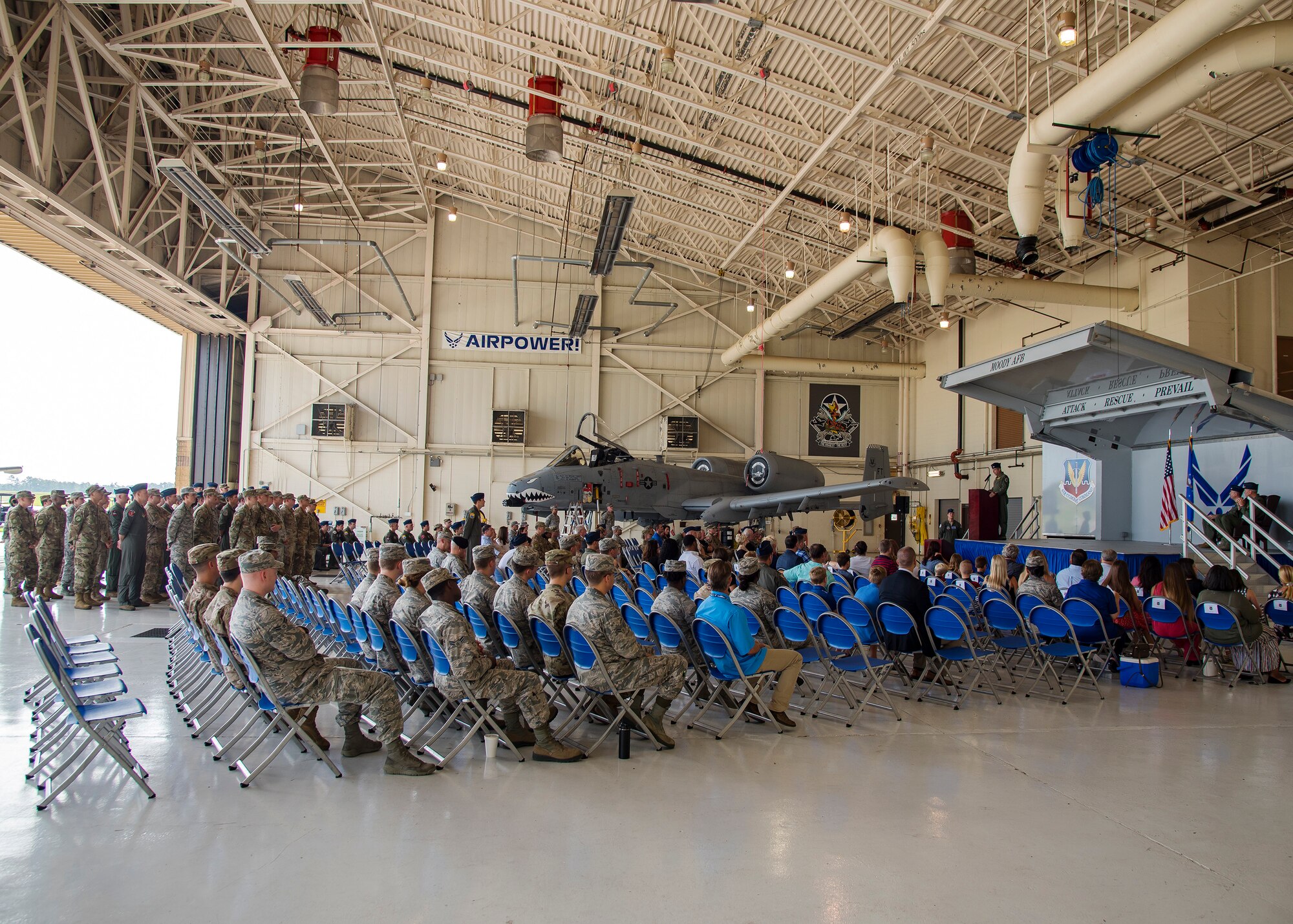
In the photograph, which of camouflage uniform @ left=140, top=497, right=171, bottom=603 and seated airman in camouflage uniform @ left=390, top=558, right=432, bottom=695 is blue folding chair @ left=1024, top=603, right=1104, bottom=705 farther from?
camouflage uniform @ left=140, top=497, right=171, bottom=603

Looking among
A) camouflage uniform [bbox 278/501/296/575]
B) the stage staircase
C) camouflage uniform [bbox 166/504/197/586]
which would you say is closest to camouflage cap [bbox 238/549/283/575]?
camouflage uniform [bbox 166/504/197/586]

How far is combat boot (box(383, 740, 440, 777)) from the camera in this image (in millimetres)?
4152

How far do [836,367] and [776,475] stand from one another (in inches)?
271

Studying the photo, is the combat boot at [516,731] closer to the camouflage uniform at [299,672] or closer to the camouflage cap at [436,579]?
the camouflage uniform at [299,672]

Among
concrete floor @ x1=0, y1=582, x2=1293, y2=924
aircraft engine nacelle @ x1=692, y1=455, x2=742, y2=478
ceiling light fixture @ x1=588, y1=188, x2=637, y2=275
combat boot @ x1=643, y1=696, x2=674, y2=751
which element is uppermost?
ceiling light fixture @ x1=588, y1=188, x2=637, y2=275

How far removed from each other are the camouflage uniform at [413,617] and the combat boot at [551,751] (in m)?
0.76

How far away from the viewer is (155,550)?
10.5 meters

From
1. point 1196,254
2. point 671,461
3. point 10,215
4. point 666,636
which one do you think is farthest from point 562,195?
point 666,636

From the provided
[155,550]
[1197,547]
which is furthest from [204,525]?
[1197,547]

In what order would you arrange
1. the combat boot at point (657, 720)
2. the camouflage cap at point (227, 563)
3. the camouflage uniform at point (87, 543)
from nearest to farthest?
the camouflage cap at point (227, 563)
the combat boot at point (657, 720)
the camouflage uniform at point (87, 543)

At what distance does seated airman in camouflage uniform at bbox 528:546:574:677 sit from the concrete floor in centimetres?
59

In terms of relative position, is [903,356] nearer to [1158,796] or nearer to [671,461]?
[671,461]

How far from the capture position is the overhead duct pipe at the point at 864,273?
12.4 meters

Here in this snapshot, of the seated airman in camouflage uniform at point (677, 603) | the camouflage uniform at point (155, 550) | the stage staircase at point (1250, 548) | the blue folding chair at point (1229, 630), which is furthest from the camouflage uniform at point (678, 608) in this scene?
the camouflage uniform at point (155, 550)
